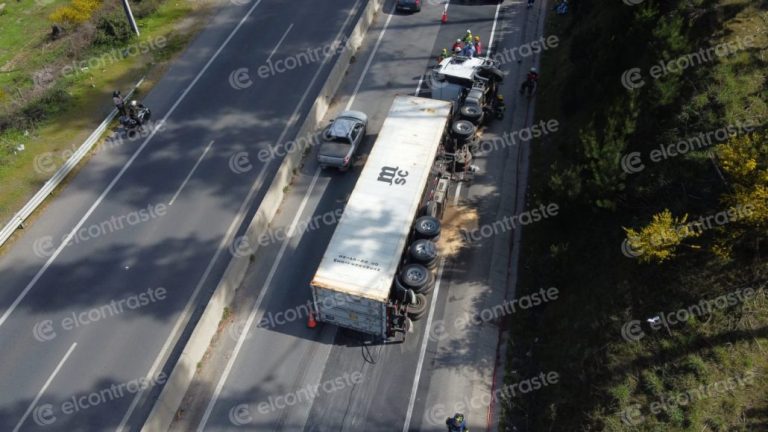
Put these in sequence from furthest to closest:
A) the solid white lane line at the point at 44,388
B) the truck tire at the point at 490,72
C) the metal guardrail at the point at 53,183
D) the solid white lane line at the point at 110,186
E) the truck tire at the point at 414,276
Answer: the truck tire at the point at 490,72
the metal guardrail at the point at 53,183
the solid white lane line at the point at 110,186
the truck tire at the point at 414,276
the solid white lane line at the point at 44,388

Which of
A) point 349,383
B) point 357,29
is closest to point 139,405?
point 349,383

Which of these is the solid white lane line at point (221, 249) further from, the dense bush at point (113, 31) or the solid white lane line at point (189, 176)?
the dense bush at point (113, 31)

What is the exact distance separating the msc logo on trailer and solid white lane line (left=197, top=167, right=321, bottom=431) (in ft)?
14.4

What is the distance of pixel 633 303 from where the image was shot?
15688mm

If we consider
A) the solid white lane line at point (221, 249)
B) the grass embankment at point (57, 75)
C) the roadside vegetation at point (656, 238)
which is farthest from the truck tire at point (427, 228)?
the grass embankment at point (57, 75)

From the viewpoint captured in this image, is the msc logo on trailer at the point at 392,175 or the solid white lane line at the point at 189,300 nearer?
the solid white lane line at the point at 189,300

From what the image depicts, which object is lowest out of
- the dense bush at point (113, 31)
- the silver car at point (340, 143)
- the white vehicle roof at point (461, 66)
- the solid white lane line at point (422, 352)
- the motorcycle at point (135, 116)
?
the solid white lane line at point (422, 352)

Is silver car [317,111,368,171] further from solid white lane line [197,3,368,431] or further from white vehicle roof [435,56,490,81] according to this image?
white vehicle roof [435,56,490,81]

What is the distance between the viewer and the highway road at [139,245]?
16672 mm

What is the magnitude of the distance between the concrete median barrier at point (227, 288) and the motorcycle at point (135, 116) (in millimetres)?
8270

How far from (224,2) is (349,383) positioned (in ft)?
94.3

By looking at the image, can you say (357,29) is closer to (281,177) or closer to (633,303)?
(281,177)

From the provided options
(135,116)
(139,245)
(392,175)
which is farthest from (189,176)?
(392,175)

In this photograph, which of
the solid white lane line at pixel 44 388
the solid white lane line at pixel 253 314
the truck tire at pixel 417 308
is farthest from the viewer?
the truck tire at pixel 417 308
